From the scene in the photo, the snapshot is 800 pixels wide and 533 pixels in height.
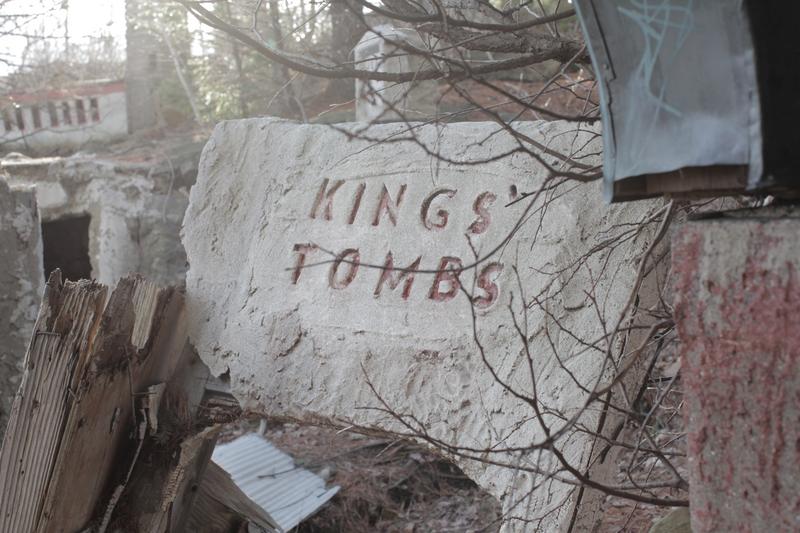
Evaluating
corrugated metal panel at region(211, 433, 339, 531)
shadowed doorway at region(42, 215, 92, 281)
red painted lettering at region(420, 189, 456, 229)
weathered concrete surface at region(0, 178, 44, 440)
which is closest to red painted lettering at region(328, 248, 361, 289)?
red painted lettering at region(420, 189, 456, 229)

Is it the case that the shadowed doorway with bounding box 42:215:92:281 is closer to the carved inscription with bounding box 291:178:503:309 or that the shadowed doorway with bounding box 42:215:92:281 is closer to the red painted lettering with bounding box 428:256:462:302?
the carved inscription with bounding box 291:178:503:309

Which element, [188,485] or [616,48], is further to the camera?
[188,485]

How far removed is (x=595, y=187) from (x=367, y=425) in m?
1.20

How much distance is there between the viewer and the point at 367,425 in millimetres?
3223

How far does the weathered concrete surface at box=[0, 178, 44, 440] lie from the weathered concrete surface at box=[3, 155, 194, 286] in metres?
1.95

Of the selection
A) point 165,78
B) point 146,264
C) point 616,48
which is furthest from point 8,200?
point 165,78

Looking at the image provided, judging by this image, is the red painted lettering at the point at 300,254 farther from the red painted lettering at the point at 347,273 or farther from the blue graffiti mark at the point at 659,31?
the blue graffiti mark at the point at 659,31

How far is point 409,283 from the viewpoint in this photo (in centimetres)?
329

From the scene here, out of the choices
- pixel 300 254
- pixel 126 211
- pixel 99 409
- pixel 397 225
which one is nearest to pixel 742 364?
pixel 397 225

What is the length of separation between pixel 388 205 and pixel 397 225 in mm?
108

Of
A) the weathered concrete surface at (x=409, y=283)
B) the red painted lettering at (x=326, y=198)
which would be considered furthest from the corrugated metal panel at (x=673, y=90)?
the red painted lettering at (x=326, y=198)

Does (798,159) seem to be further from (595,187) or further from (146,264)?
(146,264)

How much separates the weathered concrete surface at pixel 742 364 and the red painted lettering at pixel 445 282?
1484mm

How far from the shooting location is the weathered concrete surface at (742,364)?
156 cm
